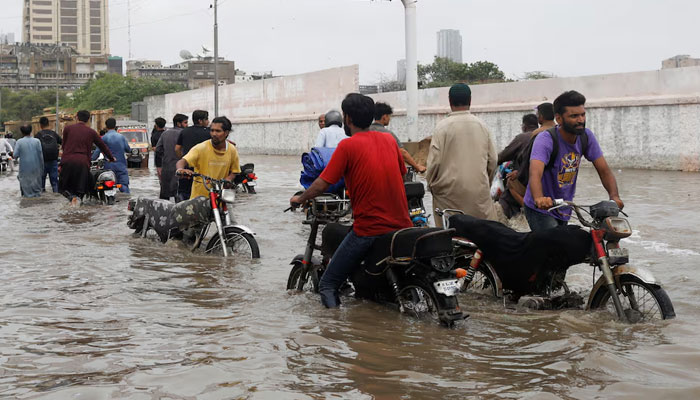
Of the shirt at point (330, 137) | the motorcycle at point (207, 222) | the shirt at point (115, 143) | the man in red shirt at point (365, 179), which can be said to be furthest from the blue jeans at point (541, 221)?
the shirt at point (115, 143)

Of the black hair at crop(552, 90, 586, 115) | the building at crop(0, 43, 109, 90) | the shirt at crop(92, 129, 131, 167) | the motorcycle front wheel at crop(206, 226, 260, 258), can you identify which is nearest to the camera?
the black hair at crop(552, 90, 586, 115)

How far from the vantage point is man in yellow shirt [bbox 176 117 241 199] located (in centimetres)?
932

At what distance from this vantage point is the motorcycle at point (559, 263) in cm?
546

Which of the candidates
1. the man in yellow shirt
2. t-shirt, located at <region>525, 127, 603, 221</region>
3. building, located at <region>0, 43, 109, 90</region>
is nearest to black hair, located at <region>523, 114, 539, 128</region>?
the man in yellow shirt

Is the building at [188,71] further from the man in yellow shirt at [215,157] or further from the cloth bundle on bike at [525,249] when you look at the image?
the cloth bundle on bike at [525,249]

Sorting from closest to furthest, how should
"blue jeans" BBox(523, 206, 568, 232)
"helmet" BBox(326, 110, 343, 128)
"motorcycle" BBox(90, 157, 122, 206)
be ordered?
1. "blue jeans" BBox(523, 206, 568, 232)
2. "helmet" BBox(326, 110, 343, 128)
3. "motorcycle" BBox(90, 157, 122, 206)

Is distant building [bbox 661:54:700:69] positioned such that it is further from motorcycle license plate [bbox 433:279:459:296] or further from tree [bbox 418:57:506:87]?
motorcycle license plate [bbox 433:279:459:296]

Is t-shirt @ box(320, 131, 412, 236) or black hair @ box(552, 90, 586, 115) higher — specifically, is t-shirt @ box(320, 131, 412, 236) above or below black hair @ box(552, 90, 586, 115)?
below

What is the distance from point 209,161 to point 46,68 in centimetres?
16167

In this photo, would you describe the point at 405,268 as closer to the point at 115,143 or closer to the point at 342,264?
the point at 342,264

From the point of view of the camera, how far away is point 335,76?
37688mm

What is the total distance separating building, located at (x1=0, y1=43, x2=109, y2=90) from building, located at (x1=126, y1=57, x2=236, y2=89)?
9040 millimetres

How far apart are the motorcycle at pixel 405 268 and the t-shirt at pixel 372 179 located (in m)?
0.14

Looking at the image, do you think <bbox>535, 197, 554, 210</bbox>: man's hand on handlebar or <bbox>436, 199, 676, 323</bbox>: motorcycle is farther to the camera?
<bbox>535, 197, 554, 210</bbox>: man's hand on handlebar
